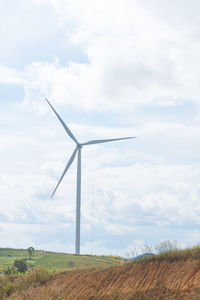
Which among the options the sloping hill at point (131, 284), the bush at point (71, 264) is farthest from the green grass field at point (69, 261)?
the sloping hill at point (131, 284)

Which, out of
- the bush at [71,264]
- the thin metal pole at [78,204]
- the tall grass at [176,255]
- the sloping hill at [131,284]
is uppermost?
the thin metal pole at [78,204]

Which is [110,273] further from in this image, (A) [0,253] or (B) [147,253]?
(A) [0,253]

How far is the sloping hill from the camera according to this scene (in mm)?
24547

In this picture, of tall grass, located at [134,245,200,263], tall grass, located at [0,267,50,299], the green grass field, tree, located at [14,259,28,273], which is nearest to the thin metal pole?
the green grass field

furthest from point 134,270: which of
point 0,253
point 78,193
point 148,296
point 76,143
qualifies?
point 0,253

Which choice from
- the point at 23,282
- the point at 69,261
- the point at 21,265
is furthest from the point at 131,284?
the point at 21,265

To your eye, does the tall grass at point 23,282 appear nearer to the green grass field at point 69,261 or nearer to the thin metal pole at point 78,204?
the green grass field at point 69,261

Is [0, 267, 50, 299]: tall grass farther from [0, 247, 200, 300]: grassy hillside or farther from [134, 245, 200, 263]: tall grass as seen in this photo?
[134, 245, 200, 263]: tall grass

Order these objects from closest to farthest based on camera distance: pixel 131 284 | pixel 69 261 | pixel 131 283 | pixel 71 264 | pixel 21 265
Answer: pixel 131 284 < pixel 131 283 < pixel 71 264 < pixel 21 265 < pixel 69 261

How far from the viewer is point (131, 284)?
26828 mm

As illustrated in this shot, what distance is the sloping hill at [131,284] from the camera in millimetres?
24547

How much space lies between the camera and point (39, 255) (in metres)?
79.9

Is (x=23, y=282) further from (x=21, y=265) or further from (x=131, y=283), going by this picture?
(x=21, y=265)

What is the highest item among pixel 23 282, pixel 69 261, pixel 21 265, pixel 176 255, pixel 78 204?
pixel 78 204
